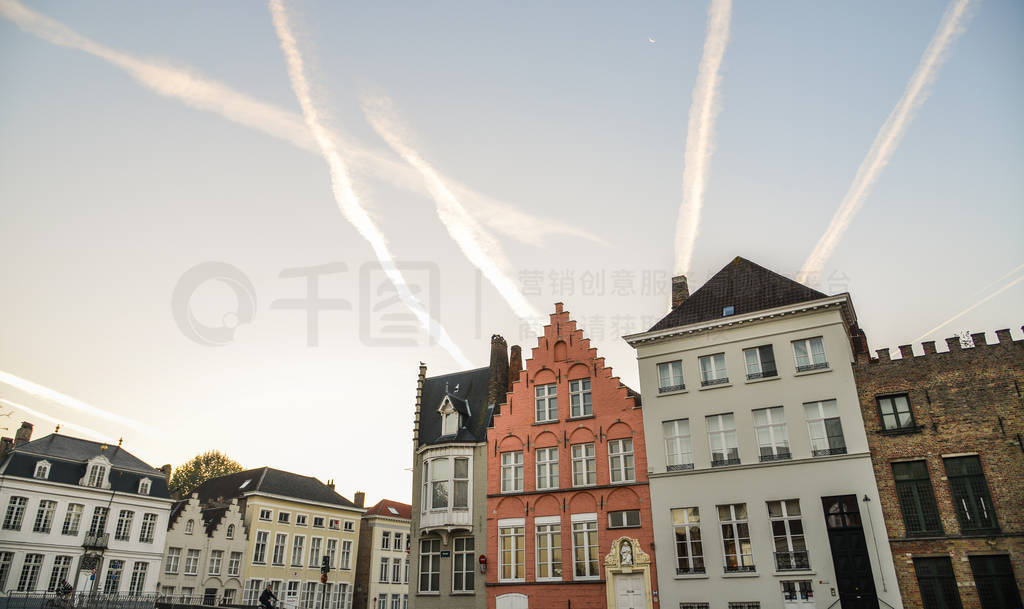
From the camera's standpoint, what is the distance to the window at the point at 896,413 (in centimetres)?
2412

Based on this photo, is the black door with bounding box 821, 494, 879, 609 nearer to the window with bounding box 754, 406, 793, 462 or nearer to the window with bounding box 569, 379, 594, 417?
the window with bounding box 754, 406, 793, 462

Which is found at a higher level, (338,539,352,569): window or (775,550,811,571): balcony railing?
(338,539,352,569): window

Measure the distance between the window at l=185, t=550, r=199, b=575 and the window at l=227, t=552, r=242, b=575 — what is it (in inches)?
93.2

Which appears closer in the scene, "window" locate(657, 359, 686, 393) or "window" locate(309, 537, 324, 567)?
"window" locate(657, 359, 686, 393)

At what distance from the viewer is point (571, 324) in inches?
1296

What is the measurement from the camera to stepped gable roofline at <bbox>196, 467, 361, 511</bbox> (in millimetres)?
56219

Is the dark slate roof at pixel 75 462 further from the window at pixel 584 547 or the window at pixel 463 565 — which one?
the window at pixel 584 547

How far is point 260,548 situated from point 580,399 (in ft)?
122

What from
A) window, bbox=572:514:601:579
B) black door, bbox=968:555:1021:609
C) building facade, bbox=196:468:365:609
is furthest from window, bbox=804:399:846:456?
building facade, bbox=196:468:365:609

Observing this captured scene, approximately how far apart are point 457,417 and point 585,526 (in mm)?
9510

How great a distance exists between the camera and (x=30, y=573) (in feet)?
140

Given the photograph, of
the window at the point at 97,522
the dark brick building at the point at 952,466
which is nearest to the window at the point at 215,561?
the window at the point at 97,522

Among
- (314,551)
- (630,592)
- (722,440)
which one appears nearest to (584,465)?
(630,592)

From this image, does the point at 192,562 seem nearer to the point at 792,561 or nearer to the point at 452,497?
the point at 452,497
